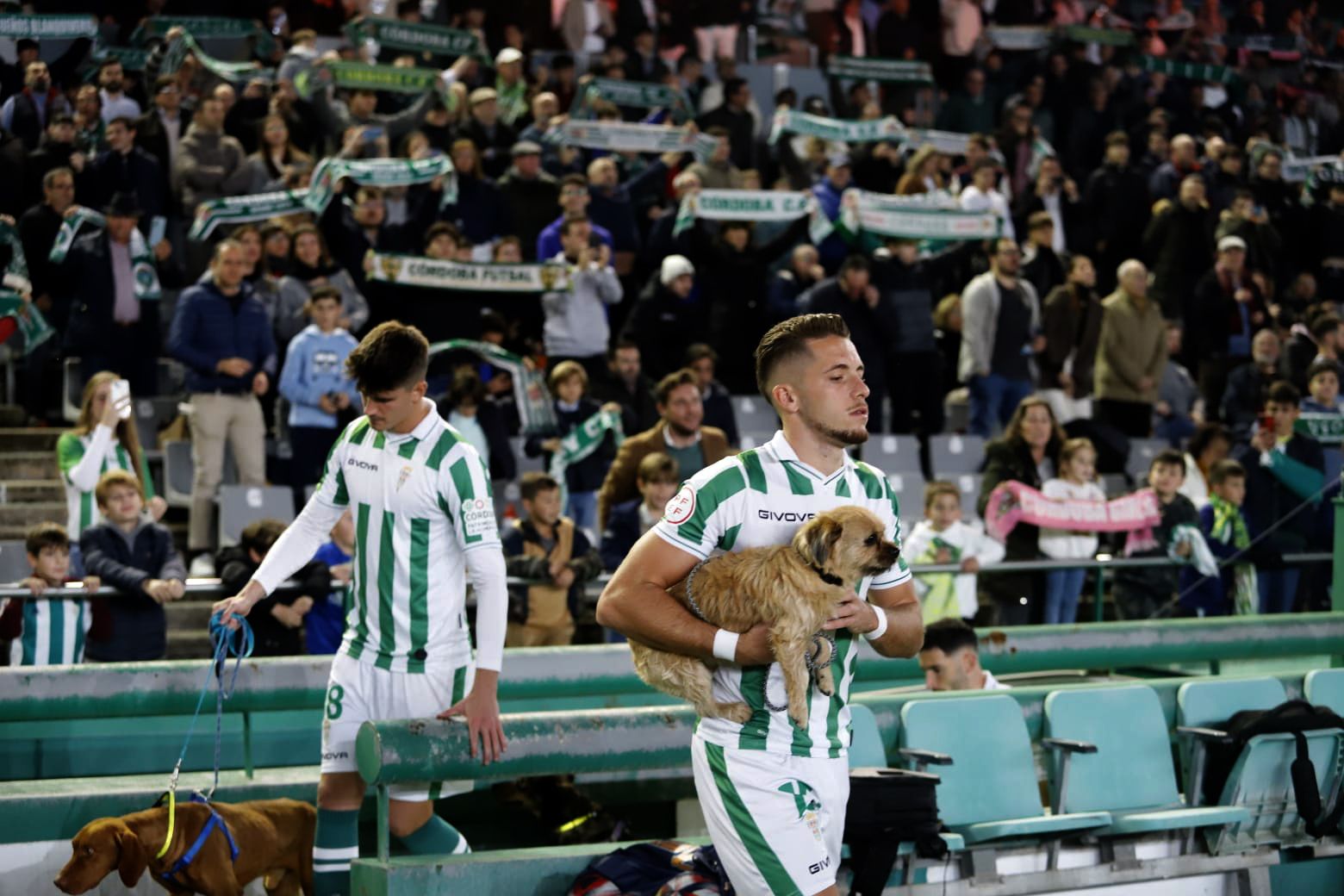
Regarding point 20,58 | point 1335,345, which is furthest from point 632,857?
point 1335,345

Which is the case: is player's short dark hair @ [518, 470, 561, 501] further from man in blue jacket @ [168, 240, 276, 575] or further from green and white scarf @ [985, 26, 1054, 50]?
green and white scarf @ [985, 26, 1054, 50]

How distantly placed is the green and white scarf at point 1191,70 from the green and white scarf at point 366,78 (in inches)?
351

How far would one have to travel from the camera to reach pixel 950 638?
21.4ft

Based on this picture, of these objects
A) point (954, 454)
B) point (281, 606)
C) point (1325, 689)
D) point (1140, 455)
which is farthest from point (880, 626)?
point (1140, 455)

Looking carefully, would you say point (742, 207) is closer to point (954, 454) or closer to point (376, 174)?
point (954, 454)

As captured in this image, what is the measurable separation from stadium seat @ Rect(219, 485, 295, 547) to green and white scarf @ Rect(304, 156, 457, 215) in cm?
253

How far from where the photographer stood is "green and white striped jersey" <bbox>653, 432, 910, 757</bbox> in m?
3.88

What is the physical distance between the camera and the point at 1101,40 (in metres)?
19.2

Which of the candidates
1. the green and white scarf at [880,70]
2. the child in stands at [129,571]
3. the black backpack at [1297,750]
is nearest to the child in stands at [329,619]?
the child in stands at [129,571]

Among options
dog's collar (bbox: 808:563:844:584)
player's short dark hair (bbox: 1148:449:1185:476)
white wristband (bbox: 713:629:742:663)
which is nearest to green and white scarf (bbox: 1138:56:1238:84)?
player's short dark hair (bbox: 1148:449:1185:476)

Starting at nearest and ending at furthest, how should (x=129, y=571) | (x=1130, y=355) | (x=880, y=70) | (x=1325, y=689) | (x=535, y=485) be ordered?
(x=1325, y=689), (x=129, y=571), (x=535, y=485), (x=1130, y=355), (x=880, y=70)

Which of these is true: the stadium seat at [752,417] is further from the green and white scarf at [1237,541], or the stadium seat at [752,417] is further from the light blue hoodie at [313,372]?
the light blue hoodie at [313,372]

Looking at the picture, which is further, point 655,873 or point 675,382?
point 675,382

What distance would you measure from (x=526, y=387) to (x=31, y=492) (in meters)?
3.03
